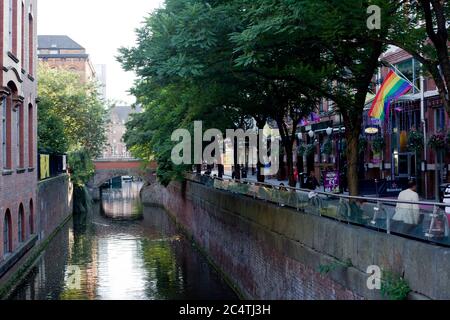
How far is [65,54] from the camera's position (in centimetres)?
11688

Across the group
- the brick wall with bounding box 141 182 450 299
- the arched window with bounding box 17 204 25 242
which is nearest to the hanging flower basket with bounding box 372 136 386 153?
the brick wall with bounding box 141 182 450 299

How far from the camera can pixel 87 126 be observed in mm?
56875

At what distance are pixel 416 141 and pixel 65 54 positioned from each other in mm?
96958

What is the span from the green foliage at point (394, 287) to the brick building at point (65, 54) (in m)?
108

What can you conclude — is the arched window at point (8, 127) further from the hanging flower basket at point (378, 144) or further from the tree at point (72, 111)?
the tree at point (72, 111)

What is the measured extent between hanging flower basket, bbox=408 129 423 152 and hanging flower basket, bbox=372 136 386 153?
3.51 meters

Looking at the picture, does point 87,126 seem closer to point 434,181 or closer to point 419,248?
point 434,181

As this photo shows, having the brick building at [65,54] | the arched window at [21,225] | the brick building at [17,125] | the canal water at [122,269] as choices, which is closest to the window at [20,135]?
the brick building at [17,125]

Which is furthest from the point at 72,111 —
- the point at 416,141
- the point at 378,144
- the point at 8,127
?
the point at 416,141

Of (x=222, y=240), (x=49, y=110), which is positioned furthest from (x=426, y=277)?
(x=49, y=110)

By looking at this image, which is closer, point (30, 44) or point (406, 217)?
point (406, 217)

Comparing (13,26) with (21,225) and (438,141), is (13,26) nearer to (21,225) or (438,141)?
(21,225)

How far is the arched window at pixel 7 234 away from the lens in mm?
23131
